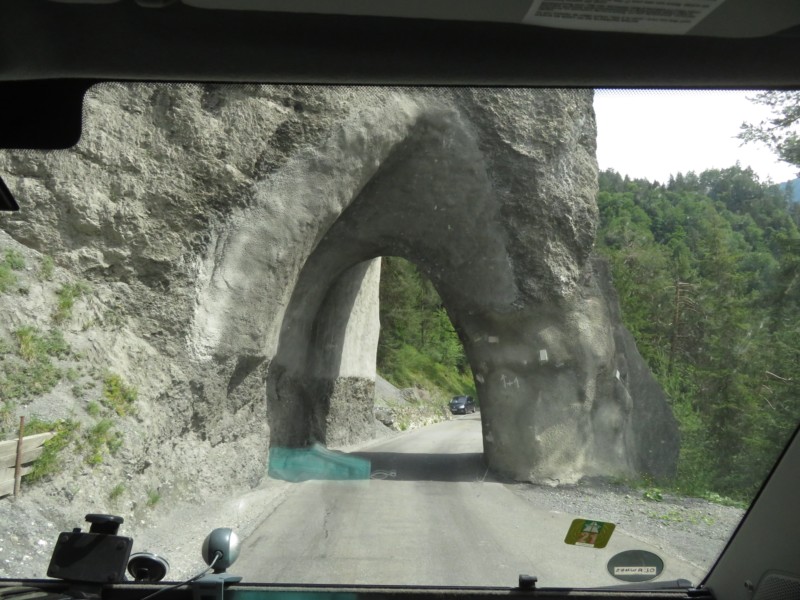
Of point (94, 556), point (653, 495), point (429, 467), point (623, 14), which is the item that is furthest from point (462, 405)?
point (623, 14)

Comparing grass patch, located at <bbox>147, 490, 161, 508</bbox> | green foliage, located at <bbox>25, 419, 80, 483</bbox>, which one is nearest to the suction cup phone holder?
green foliage, located at <bbox>25, 419, 80, 483</bbox>

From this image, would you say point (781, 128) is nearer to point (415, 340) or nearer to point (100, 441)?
point (100, 441)

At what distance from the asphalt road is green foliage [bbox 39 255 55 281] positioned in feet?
16.5

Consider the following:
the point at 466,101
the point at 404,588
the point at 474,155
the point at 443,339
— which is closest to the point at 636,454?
the point at 404,588

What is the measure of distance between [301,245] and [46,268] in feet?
11.7

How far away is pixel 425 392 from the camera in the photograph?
23.9 metres

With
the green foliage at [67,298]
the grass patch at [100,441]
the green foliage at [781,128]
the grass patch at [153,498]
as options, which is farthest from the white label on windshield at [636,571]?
the green foliage at [67,298]

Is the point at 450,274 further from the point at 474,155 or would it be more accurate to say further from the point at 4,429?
the point at 4,429

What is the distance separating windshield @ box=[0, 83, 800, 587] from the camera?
10.7 feet

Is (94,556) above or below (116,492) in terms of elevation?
above

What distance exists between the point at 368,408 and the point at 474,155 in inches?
→ 334

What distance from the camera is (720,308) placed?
12.3 ft

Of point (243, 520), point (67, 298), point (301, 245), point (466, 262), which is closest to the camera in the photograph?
point (243, 520)

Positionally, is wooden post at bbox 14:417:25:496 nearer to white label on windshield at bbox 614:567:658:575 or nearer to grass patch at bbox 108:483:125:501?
grass patch at bbox 108:483:125:501
